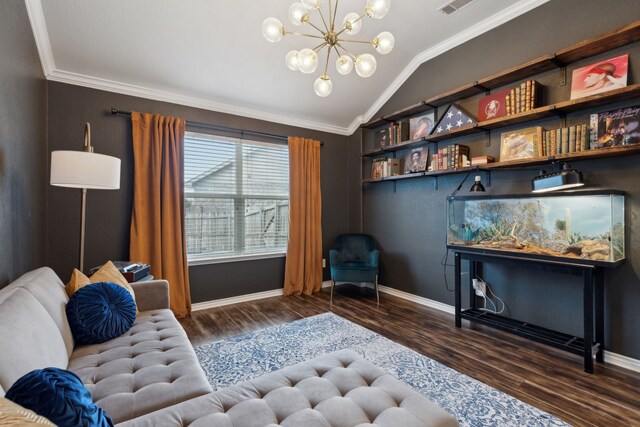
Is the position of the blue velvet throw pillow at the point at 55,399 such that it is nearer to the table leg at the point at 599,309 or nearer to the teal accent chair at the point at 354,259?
the table leg at the point at 599,309

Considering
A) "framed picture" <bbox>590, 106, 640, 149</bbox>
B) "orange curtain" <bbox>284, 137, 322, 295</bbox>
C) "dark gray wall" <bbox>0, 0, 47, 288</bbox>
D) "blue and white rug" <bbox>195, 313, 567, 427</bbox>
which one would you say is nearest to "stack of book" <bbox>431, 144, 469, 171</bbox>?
"framed picture" <bbox>590, 106, 640, 149</bbox>

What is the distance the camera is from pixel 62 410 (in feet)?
2.38

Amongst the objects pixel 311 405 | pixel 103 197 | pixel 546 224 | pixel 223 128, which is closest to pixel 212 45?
pixel 223 128

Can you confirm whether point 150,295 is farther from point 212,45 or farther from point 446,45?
point 446,45

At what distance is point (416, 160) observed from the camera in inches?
140

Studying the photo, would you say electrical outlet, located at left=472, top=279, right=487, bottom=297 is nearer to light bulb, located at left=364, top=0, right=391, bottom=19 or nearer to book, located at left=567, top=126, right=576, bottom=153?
book, located at left=567, top=126, right=576, bottom=153

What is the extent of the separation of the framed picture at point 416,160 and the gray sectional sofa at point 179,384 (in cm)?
253

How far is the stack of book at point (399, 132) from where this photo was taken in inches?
145

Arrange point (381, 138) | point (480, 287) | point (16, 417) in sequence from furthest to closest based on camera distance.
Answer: point (381, 138)
point (480, 287)
point (16, 417)

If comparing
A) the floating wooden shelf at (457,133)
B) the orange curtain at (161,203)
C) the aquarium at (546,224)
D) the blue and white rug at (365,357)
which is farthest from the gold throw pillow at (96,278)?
the floating wooden shelf at (457,133)

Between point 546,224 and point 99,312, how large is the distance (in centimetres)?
317

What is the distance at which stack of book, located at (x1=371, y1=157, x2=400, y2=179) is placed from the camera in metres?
3.79

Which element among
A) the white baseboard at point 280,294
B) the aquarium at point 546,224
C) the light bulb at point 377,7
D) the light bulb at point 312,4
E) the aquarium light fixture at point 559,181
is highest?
the light bulb at point 312,4

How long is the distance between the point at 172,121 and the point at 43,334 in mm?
2529
